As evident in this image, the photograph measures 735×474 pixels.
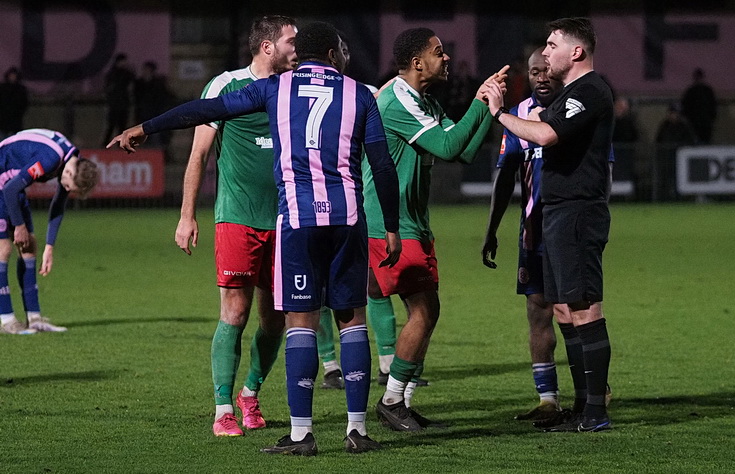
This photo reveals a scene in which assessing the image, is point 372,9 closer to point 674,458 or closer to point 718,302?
point 718,302

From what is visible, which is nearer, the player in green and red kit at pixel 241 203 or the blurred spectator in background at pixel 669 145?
the player in green and red kit at pixel 241 203

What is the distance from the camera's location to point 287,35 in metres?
6.99

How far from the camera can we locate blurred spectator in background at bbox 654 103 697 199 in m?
26.2

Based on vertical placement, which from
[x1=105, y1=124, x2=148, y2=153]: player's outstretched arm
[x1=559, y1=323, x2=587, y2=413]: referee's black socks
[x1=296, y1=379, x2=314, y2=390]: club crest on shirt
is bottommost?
[x1=559, y1=323, x2=587, y2=413]: referee's black socks

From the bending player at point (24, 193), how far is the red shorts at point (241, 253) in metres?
3.79

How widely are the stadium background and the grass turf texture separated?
9421 millimetres

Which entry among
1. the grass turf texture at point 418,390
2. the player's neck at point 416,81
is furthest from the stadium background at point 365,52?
the player's neck at point 416,81

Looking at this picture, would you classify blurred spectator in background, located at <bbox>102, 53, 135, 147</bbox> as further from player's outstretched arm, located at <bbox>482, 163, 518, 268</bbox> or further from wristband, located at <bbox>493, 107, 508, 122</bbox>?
wristband, located at <bbox>493, 107, 508, 122</bbox>

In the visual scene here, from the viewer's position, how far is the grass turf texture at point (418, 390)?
20.4 ft

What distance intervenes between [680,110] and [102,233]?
12584mm

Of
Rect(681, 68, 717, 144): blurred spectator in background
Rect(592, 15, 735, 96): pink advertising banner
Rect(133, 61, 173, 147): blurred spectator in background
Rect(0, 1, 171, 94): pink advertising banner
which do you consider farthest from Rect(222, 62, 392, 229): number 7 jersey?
Rect(592, 15, 735, 96): pink advertising banner

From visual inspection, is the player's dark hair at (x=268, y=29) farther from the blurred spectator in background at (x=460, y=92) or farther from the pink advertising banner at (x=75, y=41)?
the pink advertising banner at (x=75, y=41)

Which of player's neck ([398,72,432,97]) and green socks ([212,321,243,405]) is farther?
player's neck ([398,72,432,97])

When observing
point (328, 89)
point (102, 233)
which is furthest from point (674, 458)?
point (102, 233)
